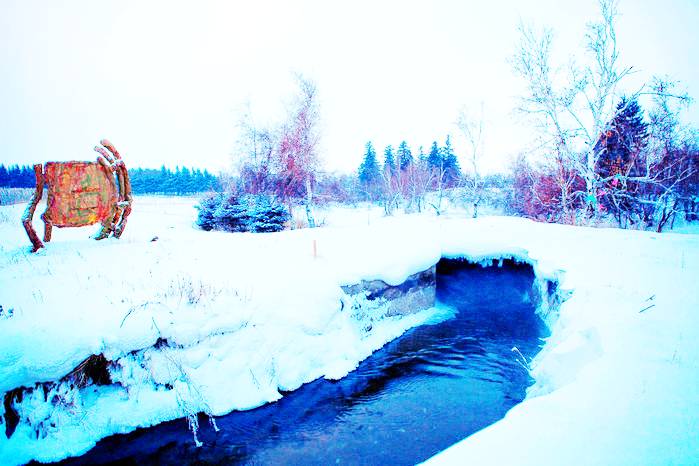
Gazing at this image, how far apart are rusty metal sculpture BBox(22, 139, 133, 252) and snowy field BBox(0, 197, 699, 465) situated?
621 mm

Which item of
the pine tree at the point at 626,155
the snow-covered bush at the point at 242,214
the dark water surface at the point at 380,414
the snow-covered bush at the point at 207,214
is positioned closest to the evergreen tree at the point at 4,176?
the snow-covered bush at the point at 207,214

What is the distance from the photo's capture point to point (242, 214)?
16.1 metres

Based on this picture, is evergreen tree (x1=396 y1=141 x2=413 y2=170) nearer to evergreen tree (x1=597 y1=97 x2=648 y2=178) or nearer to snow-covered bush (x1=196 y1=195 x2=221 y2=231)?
evergreen tree (x1=597 y1=97 x2=648 y2=178)

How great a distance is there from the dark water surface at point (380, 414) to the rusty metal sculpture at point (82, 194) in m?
5.53

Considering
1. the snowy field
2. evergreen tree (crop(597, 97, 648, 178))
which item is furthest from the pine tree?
the snowy field

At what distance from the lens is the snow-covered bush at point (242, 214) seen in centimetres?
1576

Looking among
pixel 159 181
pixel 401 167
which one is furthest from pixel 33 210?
pixel 159 181

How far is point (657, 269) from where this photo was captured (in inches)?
257

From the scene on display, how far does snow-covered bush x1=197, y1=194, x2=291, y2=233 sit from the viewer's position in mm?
15758

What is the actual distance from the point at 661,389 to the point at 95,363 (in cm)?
645

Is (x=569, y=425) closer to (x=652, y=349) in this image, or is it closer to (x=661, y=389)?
(x=661, y=389)

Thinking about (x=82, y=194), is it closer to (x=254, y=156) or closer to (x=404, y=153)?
(x=254, y=156)

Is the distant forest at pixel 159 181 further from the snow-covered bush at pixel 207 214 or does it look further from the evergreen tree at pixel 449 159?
the snow-covered bush at pixel 207 214

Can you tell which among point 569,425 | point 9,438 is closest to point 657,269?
point 569,425
